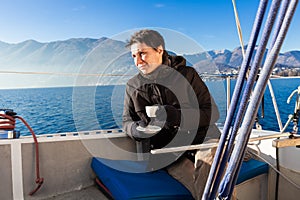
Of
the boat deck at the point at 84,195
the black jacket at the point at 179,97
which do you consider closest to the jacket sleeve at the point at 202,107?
the black jacket at the point at 179,97

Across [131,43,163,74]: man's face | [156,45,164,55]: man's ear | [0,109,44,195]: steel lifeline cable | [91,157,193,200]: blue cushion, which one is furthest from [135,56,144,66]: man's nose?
[0,109,44,195]: steel lifeline cable

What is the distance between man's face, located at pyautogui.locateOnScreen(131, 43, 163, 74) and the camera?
4.32 feet

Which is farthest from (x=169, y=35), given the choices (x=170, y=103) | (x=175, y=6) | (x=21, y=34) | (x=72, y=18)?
(x=21, y=34)

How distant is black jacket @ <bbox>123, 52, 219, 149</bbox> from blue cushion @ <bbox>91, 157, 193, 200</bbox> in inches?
6.8

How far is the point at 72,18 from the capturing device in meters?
32.7

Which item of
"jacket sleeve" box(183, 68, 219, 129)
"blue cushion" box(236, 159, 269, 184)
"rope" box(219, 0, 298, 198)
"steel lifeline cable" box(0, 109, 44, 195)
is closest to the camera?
"rope" box(219, 0, 298, 198)

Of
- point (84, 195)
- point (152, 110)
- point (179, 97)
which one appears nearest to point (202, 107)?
point (179, 97)

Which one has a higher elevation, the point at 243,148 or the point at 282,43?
the point at 282,43

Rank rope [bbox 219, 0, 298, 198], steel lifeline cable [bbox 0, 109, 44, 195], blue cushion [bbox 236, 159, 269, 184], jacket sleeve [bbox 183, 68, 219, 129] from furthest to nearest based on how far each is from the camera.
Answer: steel lifeline cable [bbox 0, 109, 44, 195]
blue cushion [bbox 236, 159, 269, 184]
jacket sleeve [bbox 183, 68, 219, 129]
rope [bbox 219, 0, 298, 198]

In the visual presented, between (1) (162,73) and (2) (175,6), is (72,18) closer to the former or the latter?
(2) (175,6)

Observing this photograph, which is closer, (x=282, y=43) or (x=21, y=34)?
(x=282, y=43)

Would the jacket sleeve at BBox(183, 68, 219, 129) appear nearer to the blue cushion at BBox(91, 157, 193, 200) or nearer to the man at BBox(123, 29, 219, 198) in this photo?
the man at BBox(123, 29, 219, 198)

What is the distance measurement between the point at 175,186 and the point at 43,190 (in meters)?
0.92

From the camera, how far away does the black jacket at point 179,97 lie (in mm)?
1266
